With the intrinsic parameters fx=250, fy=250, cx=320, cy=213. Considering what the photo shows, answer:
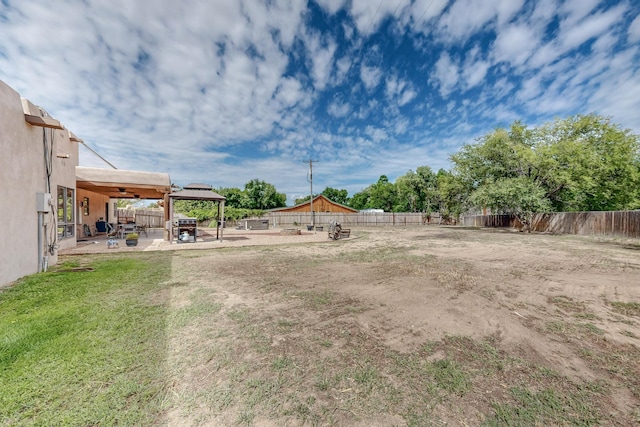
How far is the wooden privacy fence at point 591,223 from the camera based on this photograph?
13672mm

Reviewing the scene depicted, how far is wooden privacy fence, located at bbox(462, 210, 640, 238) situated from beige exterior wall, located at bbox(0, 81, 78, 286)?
79.6ft

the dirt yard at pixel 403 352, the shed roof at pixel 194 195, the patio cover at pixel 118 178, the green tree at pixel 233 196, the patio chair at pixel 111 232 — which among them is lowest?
the dirt yard at pixel 403 352

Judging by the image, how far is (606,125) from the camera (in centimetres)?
1667

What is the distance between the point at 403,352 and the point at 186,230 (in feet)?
40.6

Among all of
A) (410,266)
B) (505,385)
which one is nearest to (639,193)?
(410,266)

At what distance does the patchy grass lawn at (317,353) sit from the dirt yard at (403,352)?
0.6 inches

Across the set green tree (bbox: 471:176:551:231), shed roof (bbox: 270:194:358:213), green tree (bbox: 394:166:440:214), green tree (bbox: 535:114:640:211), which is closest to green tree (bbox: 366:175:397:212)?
green tree (bbox: 394:166:440:214)

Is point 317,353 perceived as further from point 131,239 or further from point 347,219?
point 347,219

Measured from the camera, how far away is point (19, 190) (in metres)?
5.02

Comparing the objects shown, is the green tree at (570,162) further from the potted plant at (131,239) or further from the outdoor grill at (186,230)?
the potted plant at (131,239)

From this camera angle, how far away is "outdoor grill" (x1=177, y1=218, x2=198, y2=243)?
12.0 m

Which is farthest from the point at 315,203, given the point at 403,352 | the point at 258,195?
the point at 403,352

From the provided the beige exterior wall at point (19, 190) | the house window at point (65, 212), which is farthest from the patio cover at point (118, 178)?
the beige exterior wall at point (19, 190)

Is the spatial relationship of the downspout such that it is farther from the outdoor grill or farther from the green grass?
the outdoor grill
